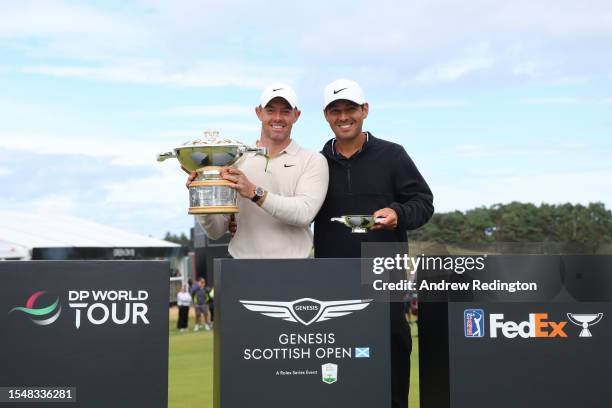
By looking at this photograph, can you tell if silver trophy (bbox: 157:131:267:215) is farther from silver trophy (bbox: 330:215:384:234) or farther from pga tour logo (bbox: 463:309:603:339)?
pga tour logo (bbox: 463:309:603:339)

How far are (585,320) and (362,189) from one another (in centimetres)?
145

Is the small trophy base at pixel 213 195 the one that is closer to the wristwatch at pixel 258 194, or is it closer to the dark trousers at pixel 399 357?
the wristwatch at pixel 258 194

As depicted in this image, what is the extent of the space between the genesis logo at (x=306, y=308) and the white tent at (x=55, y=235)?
18.5m

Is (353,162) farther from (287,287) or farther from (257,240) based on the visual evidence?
(287,287)

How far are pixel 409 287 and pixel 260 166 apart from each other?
114 cm

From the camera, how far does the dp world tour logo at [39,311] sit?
13.1ft

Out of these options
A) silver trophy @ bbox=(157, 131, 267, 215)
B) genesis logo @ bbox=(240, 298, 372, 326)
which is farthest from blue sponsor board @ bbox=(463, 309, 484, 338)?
silver trophy @ bbox=(157, 131, 267, 215)

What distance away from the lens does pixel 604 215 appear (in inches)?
4525

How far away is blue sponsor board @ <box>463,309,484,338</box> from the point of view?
4184 millimetres

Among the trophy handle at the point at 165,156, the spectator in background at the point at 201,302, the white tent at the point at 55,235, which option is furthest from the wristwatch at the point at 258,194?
the spectator in background at the point at 201,302

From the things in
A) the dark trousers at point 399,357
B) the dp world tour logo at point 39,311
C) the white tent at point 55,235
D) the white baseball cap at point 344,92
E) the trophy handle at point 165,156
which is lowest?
the dark trousers at point 399,357

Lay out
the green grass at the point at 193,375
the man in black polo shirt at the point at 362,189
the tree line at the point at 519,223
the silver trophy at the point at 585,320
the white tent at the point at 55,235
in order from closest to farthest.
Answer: the silver trophy at the point at 585,320, the man in black polo shirt at the point at 362,189, the green grass at the point at 193,375, the white tent at the point at 55,235, the tree line at the point at 519,223

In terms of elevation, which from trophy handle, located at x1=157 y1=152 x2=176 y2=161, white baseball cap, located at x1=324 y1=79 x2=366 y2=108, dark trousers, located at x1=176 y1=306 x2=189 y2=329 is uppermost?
white baseball cap, located at x1=324 y1=79 x2=366 y2=108

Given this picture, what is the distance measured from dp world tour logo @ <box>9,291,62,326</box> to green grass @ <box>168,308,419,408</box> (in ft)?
15.4
